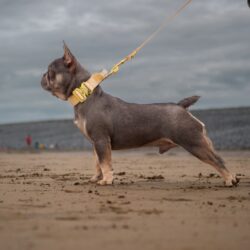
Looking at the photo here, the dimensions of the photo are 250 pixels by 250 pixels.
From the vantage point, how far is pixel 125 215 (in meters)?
4.90

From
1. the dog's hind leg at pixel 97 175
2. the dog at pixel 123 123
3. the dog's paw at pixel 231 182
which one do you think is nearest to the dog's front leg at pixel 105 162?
the dog at pixel 123 123

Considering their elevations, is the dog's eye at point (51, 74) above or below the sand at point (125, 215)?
above

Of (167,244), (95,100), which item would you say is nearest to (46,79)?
(95,100)

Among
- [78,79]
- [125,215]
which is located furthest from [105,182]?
[125,215]

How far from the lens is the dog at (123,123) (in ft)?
25.9

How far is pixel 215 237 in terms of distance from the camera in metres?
4.01

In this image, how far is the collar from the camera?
824 centimetres

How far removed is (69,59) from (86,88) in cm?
52

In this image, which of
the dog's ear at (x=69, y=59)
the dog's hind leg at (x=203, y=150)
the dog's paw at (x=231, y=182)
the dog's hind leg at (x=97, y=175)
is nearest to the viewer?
the dog's paw at (x=231, y=182)

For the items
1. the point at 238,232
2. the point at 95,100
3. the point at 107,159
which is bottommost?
the point at 238,232

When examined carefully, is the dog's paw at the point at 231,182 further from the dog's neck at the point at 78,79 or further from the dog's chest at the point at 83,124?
the dog's neck at the point at 78,79

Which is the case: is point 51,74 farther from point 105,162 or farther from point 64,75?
point 105,162

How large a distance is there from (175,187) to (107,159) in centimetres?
107

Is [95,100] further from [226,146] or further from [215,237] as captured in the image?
[226,146]
